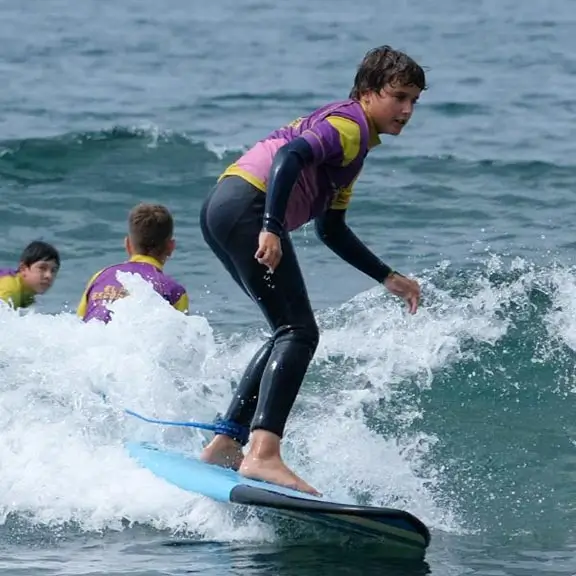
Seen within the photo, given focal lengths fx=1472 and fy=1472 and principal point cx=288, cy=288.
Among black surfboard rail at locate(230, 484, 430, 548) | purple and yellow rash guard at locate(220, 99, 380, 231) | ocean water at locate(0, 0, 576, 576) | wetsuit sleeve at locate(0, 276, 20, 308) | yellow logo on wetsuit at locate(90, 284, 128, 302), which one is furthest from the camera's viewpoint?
wetsuit sleeve at locate(0, 276, 20, 308)

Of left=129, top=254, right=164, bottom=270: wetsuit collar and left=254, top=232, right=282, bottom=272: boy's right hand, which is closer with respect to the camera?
left=254, top=232, right=282, bottom=272: boy's right hand

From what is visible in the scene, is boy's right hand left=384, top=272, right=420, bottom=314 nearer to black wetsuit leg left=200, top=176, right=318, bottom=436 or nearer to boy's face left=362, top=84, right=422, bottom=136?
black wetsuit leg left=200, top=176, right=318, bottom=436

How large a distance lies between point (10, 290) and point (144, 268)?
1.03m

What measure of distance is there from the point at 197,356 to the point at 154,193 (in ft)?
24.5

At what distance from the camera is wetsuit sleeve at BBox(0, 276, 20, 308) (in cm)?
793

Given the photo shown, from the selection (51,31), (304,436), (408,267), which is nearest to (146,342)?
(304,436)

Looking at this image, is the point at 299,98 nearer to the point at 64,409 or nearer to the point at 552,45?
the point at 552,45

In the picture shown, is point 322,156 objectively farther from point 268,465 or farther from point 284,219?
point 268,465

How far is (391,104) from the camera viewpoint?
18.9ft

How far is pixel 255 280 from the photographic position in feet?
18.9

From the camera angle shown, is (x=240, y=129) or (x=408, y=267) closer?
(x=408, y=267)

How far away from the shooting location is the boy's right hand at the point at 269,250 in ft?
17.9

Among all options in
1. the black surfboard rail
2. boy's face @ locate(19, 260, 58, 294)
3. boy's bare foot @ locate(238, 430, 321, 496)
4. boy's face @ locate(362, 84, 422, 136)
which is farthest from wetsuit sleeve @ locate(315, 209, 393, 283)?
boy's face @ locate(19, 260, 58, 294)

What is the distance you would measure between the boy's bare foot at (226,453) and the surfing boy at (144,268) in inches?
52.2
